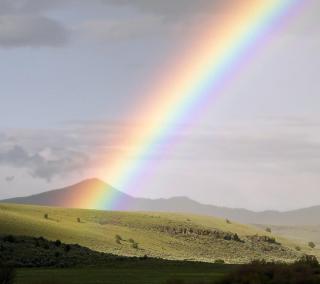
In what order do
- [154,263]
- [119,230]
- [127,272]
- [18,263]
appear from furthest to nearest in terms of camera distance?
[119,230], [18,263], [154,263], [127,272]

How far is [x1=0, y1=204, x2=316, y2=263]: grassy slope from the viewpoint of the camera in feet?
446

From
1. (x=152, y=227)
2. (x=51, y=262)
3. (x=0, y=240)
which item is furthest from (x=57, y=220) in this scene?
(x=51, y=262)

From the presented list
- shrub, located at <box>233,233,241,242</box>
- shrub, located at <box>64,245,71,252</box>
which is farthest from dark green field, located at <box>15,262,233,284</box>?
shrub, located at <box>233,233,241,242</box>

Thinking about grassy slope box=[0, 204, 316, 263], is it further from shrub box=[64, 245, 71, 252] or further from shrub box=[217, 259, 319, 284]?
shrub box=[217, 259, 319, 284]

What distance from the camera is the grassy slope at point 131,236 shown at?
136000 mm

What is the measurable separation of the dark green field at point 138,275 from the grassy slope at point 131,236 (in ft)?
201

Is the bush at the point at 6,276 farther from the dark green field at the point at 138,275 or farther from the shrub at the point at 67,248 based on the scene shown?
the shrub at the point at 67,248

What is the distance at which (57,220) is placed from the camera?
554 feet

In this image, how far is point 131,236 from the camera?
161 meters

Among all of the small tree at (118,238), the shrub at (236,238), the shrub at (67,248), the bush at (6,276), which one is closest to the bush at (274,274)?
the bush at (6,276)

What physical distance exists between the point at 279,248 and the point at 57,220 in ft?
192

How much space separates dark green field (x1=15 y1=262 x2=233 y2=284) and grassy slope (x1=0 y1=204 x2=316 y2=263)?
6127 cm

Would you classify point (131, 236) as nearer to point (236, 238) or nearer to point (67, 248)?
point (236, 238)

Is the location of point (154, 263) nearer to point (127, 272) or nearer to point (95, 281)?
point (127, 272)
